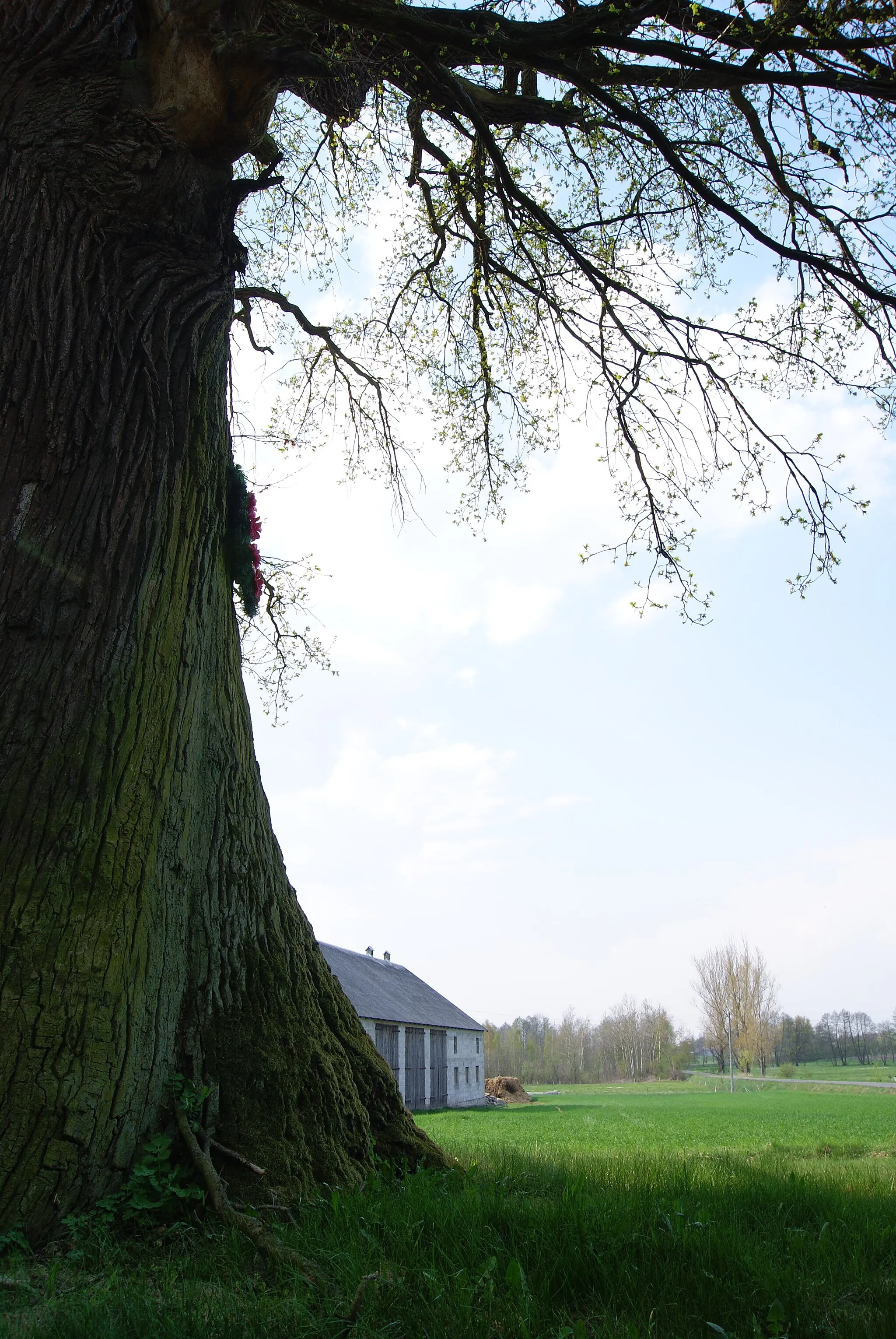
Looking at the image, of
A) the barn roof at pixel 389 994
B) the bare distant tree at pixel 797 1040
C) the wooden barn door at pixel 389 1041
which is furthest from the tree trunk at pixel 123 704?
the bare distant tree at pixel 797 1040

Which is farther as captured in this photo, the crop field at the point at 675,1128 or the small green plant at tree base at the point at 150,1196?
the crop field at the point at 675,1128

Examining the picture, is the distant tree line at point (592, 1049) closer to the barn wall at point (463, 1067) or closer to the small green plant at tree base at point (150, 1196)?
the barn wall at point (463, 1067)

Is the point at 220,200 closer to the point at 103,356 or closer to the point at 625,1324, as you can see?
the point at 103,356

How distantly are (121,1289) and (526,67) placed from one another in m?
7.93

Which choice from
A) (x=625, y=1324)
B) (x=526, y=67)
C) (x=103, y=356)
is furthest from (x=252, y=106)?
(x=625, y=1324)

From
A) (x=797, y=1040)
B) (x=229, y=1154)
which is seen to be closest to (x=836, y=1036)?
(x=797, y=1040)

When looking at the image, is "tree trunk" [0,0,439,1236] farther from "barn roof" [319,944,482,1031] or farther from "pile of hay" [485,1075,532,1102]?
"pile of hay" [485,1075,532,1102]

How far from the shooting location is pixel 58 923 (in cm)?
366

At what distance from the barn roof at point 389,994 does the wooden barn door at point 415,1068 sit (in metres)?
0.52

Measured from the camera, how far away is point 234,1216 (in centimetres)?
351

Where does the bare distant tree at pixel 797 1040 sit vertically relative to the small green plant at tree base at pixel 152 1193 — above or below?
below

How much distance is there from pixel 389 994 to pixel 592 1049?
96146 mm

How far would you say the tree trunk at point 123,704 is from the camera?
12.0ft

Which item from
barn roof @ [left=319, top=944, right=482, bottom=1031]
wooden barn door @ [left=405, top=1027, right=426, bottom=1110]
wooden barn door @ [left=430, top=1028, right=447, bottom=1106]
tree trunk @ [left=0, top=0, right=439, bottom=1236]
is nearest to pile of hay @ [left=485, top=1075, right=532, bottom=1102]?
barn roof @ [left=319, top=944, right=482, bottom=1031]
